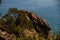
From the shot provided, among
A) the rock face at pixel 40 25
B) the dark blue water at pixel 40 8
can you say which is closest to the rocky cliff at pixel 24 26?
the rock face at pixel 40 25

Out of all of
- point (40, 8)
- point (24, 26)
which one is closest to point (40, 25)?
point (24, 26)

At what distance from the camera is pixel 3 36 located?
5258 mm

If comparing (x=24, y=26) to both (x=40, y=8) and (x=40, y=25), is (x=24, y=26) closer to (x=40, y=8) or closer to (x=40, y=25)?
(x=40, y=25)

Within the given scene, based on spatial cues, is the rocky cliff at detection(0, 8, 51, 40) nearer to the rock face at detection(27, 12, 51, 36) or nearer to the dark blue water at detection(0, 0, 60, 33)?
the rock face at detection(27, 12, 51, 36)

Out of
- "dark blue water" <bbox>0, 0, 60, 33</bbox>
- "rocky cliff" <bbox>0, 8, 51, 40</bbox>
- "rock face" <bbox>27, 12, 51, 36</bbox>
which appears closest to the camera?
"rocky cliff" <bbox>0, 8, 51, 40</bbox>

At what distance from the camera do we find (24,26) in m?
6.30

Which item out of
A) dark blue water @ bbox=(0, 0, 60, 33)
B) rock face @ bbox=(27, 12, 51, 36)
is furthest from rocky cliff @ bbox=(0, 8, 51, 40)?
dark blue water @ bbox=(0, 0, 60, 33)

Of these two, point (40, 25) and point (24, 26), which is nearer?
point (24, 26)

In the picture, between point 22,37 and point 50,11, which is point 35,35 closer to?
point 22,37

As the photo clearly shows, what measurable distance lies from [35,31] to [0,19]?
955mm

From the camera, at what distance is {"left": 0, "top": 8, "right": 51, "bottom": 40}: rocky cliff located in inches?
230

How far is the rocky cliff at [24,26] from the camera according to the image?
5.84 meters

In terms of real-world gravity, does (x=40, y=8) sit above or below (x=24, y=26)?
below

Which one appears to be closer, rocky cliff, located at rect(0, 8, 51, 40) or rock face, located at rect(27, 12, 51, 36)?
rocky cliff, located at rect(0, 8, 51, 40)
